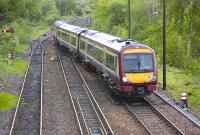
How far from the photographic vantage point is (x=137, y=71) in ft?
74.4

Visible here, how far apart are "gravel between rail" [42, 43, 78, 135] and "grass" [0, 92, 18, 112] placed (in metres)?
1.55

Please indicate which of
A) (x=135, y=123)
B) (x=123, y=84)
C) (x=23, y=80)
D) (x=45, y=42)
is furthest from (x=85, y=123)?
(x=45, y=42)

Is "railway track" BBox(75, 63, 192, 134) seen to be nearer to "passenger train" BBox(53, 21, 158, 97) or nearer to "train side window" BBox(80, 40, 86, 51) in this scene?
"passenger train" BBox(53, 21, 158, 97)

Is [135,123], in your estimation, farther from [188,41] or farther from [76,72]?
[188,41]

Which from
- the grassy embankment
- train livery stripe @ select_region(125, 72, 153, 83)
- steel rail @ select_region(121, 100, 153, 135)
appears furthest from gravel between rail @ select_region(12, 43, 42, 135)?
train livery stripe @ select_region(125, 72, 153, 83)

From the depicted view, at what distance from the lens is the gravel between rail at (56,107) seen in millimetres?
19094

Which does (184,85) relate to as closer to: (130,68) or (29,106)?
(130,68)

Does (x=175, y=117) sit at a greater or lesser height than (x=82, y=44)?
lesser

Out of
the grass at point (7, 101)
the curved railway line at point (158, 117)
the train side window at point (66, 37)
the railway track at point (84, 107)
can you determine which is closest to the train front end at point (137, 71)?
the curved railway line at point (158, 117)

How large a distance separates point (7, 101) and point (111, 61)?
5.70 meters

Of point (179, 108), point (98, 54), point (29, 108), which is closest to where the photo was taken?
point (179, 108)

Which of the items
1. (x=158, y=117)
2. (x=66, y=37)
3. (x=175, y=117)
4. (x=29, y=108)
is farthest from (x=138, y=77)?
(x=66, y=37)

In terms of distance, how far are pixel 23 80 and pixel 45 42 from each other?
26.4 m

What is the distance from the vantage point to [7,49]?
43062mm
